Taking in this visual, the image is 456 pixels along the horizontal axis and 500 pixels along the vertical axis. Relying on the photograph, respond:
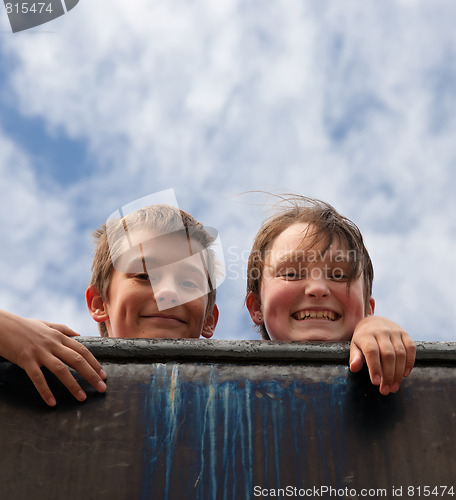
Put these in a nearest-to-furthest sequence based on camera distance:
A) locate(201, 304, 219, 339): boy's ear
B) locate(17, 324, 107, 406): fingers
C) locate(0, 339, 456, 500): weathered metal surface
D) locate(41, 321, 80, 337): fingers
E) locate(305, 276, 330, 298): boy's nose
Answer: locate(0, 339, 456, 500): weathered metal surface, locate(17, 324, 107, 406): fingers, locate(41, 321, 80, 337): fingers, locate(305, 276, 330, 298): boy's nose, locate(201, 304, 219, 339): boy's ear

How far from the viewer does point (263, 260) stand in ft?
8.98

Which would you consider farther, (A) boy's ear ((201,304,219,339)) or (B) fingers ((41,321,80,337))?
(A) boy's ear ((201,304,219,339))

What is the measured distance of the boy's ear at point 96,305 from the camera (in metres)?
2.82

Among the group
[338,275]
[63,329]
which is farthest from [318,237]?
[63,329]

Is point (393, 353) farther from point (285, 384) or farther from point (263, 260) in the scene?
point (263, 260)

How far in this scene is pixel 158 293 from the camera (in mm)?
2508

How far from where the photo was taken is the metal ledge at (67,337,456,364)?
5.15ft

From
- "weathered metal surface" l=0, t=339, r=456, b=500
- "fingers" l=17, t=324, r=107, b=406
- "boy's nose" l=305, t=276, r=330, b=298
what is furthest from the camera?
"boy's nose" l=305, t=276, r=330, b=298

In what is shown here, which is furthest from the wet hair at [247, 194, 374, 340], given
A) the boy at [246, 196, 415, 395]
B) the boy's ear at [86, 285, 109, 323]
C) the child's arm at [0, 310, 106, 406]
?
the child's arm at [0, 310, 106, 406]

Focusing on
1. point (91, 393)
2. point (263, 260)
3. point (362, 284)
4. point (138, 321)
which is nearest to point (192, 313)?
point (138, 321)

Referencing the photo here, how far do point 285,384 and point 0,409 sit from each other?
0.68 m

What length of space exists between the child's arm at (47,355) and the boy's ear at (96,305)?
1136mm

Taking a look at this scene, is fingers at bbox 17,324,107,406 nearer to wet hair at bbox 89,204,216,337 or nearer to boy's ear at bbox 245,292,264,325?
wet hair at bbox 89,204,216,337

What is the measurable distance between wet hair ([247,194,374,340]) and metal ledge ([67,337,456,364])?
0.92 m
